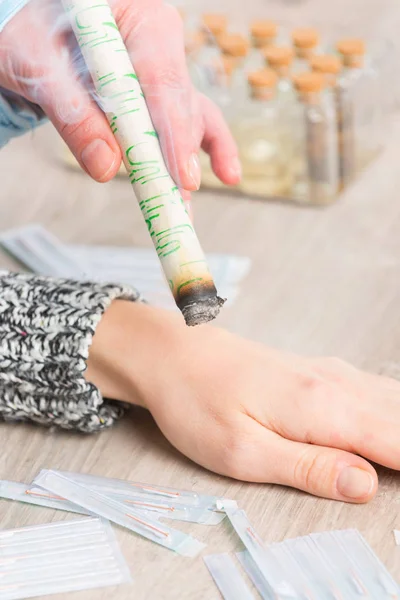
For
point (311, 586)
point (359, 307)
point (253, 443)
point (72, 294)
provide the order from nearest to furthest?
point (311, 586) → point (253, 443) → point (72, 294) → point (359, 307)

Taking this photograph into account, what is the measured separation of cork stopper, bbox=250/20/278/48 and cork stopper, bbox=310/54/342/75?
4.4 inches

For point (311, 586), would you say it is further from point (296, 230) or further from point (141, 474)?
point (296, 230)

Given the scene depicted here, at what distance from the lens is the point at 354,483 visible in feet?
2.36

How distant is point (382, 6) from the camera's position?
1.86 m

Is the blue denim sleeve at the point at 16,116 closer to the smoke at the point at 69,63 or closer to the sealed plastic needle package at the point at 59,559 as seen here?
the smoke at the point at 69,63

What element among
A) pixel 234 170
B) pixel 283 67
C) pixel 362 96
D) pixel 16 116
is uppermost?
pixel 16 116

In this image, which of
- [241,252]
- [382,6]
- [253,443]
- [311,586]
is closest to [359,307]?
[241,252]

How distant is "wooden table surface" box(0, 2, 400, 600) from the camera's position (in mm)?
710

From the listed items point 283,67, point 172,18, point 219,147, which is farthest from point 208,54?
point 172,18

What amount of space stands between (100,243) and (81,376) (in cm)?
45

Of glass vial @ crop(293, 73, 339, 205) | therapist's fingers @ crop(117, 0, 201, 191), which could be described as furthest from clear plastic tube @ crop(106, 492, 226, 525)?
glass vial @ crop(293, 73, 339, 205)

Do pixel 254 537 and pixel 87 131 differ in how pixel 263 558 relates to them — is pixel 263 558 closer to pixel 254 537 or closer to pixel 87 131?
pixel 254 537

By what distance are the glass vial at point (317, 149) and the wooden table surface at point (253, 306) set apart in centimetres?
3

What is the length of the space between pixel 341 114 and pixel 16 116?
527mm
